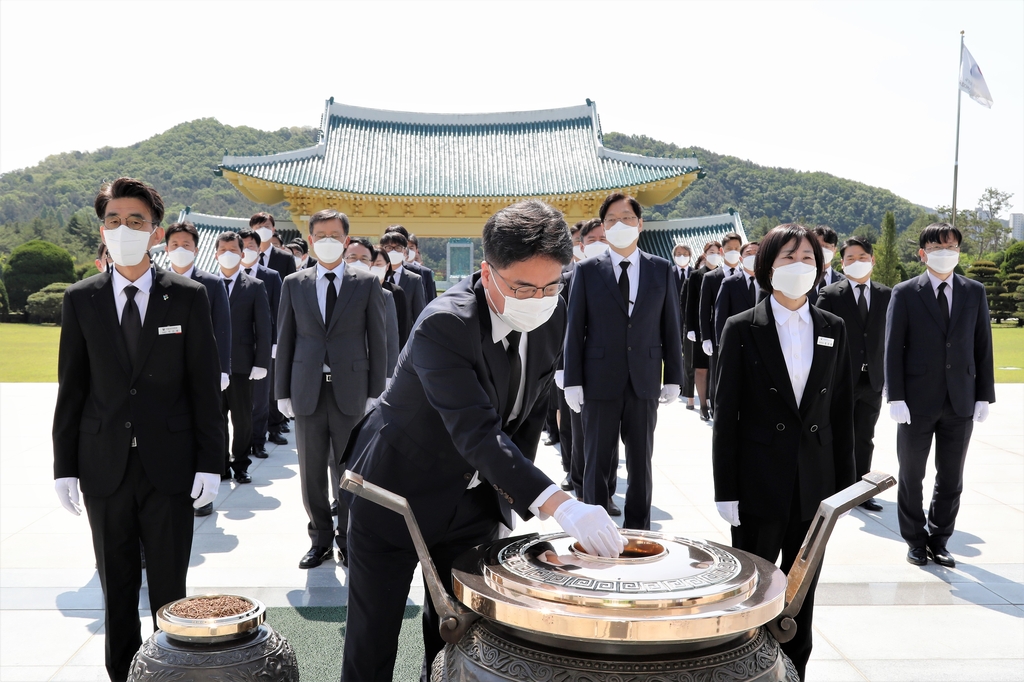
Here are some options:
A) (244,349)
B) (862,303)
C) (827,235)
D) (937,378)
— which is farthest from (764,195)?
(937,378)

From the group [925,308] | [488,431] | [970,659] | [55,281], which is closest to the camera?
[488,431]

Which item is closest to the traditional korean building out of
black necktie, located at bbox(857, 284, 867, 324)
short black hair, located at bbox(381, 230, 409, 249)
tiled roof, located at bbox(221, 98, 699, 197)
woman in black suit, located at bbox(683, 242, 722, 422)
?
tiled roof, located at bbox(221, 98, 699, 197)

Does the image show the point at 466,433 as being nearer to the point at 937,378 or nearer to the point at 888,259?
the point at 937,378

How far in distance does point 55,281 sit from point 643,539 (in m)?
31.6

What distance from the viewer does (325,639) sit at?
3.59 meters

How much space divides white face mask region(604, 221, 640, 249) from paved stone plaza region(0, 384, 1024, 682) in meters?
1.88

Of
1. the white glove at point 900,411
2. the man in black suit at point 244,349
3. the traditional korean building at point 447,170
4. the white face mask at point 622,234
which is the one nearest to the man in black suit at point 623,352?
the white face mask at point 622,234

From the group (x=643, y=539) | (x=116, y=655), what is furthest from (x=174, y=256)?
(x=643, y=539)

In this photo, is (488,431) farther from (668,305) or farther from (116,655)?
(668,305)

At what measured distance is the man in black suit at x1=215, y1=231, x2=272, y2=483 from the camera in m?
6.59

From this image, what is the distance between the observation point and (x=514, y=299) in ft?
6.51

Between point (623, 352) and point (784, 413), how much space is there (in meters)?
2.02

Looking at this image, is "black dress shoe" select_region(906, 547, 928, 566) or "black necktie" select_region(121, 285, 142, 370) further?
"black dress shoe" select_region(906, 547, 928, 566)

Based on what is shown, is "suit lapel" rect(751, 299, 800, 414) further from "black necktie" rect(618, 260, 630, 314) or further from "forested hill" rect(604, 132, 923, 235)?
"forested hill" rect(604, 132, 923, 235)
